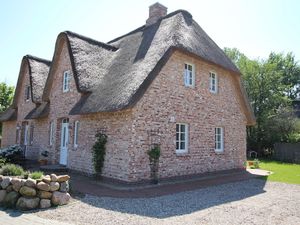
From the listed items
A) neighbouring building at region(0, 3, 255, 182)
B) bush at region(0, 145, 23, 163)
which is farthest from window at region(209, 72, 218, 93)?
bush at region(0, 145, 23, 163)

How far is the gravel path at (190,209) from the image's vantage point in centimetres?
725

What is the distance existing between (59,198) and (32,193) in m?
0.74

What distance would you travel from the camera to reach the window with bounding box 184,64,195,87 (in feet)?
47.3

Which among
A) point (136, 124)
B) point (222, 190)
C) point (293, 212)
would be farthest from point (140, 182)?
point (293, 212)

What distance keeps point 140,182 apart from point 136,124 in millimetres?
2285

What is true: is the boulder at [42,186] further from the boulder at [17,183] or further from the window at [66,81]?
the window at [66,81]

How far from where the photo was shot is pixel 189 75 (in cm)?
1467

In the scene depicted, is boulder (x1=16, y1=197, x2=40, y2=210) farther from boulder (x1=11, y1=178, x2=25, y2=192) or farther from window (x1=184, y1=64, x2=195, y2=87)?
window (x1=184, y1=64, x2=195, y2=87)

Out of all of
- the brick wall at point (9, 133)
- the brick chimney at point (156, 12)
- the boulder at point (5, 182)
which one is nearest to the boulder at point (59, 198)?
the boulder at point (5, 182)

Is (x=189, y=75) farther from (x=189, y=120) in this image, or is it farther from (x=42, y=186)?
(x=42, y=186)

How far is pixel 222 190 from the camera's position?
37.3 feet

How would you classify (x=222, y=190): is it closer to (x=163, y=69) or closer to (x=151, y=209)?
(x=151, y=209)

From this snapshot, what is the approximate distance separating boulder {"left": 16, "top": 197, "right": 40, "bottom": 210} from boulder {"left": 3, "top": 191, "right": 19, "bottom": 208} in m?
0.22

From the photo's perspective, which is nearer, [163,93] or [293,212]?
[293,212]
